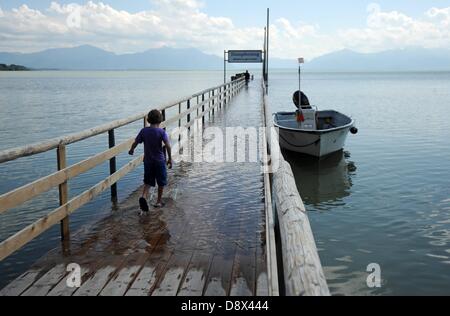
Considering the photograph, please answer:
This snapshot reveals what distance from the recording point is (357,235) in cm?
848

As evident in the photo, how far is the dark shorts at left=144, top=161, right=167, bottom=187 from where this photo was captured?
6418 millimetres

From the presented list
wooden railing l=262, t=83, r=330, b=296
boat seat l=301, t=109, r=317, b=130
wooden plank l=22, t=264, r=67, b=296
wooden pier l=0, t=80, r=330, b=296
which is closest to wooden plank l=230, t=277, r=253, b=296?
wooden pier l=0, t=80, r=330, b=296

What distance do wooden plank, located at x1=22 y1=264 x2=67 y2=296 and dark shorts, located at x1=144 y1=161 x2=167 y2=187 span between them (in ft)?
6.85

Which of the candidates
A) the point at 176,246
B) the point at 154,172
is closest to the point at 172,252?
the point at 176,246

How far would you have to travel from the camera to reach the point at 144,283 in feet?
13.5

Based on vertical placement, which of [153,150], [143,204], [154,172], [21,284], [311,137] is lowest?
[21,284]

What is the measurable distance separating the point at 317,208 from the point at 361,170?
4697 millimetres

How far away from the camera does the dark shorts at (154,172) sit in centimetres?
642

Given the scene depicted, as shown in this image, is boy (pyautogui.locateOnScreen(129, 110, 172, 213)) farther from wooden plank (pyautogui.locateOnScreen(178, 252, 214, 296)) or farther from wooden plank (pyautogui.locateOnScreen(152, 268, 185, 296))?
wooden plank (pyautogui.locateOnScreen(152, 268, 185, 296))

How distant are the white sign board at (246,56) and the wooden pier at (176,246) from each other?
56.4 metres

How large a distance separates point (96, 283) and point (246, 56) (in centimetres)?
6015

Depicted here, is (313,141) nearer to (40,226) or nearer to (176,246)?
(176,246)
